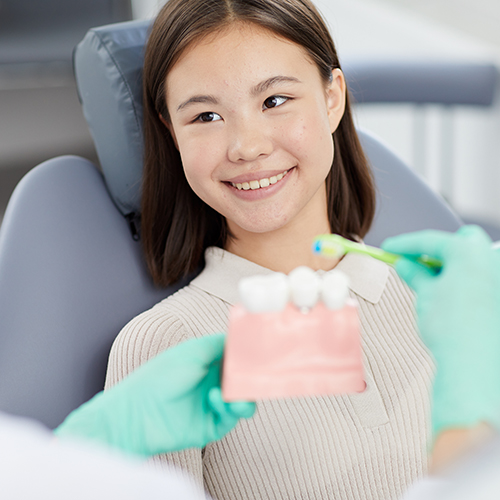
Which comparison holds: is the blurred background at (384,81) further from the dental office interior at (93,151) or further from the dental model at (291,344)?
the dental model at (291,344)

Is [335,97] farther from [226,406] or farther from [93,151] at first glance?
[93,151]

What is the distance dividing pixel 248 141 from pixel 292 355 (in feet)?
1.40

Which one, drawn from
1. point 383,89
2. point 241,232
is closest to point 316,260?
point 241,232

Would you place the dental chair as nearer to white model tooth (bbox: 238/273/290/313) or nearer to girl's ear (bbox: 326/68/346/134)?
girl's ear (bbox: 326/68/346/134)

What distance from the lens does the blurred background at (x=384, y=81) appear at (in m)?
1.95

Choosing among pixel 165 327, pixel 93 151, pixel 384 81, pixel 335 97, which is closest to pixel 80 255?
pixel 165 327

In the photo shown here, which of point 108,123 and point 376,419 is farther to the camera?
point 108,123

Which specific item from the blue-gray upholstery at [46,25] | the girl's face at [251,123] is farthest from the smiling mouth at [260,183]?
the blue-gray upholstery at [46,25]

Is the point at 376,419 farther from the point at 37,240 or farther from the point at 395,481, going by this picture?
the point at 37,240

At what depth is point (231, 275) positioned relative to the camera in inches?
42.0

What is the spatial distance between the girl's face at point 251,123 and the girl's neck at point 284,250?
4.1 inches

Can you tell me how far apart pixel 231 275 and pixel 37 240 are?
0.35 meters

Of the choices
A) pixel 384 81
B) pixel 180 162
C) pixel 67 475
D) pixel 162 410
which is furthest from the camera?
pixel 384 81

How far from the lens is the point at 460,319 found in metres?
0.57
